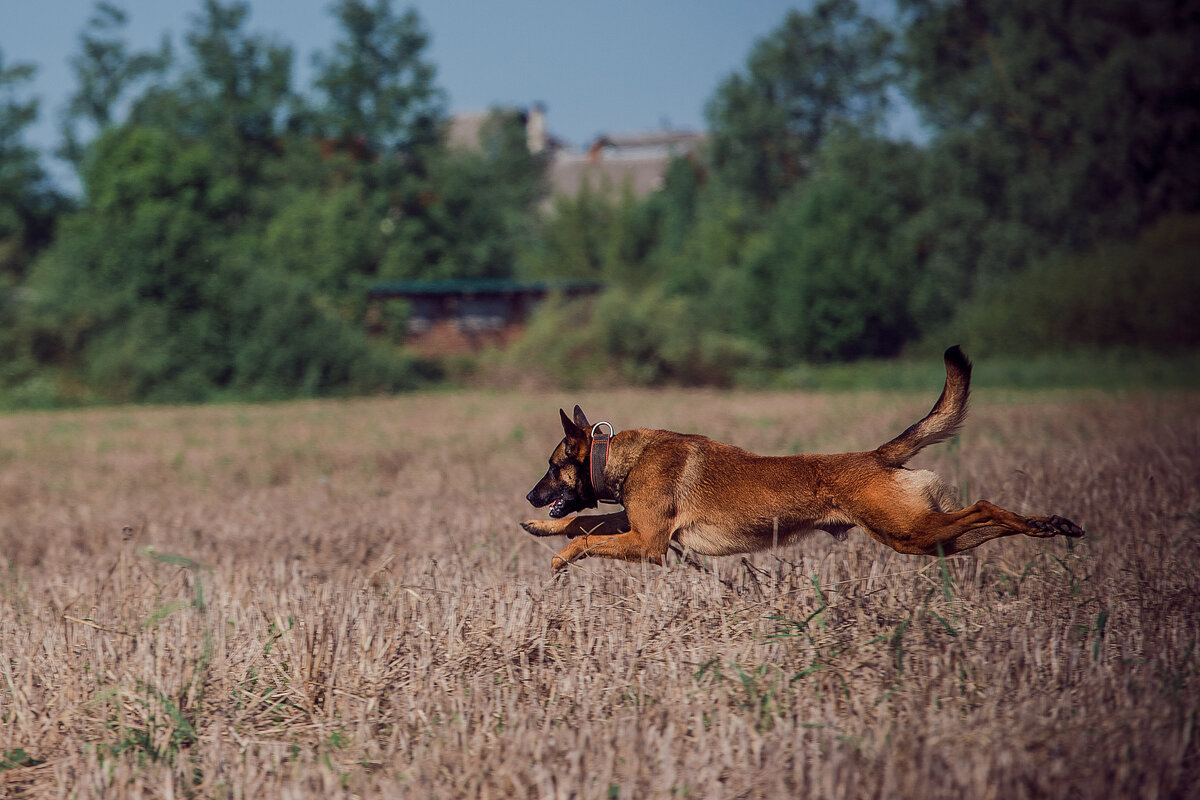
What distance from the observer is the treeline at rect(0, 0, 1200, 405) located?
3141 centimetres

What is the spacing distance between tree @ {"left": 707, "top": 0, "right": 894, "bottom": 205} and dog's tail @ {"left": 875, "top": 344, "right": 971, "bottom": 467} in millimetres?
55464

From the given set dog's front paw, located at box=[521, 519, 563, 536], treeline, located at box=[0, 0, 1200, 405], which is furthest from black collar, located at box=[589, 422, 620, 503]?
treeline, located at box=[0, 0, 1200, 405]

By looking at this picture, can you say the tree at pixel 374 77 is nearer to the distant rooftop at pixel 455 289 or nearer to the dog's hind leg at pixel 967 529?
the distant rooftop at pixel 455 289

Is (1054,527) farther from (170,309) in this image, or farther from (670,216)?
(670,216)

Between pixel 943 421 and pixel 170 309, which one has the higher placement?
pixel 170 309

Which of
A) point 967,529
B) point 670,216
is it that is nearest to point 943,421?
point 967,529

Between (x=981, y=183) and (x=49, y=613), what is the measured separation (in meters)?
44.7

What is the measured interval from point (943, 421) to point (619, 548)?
5.37 ft

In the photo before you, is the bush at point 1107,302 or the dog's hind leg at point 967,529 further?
the bush at point 1107,302

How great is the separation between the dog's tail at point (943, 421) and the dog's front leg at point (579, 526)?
1.40 metres

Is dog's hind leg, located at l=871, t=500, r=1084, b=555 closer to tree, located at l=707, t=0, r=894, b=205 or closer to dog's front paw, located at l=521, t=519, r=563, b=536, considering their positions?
dog's front paw, located at l=521, t=519, r=563, b=536

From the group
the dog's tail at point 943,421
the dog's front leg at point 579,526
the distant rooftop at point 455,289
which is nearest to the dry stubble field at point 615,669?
the dog's front leg at point 579,526

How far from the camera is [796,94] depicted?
6022 centimetres

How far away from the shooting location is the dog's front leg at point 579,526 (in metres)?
5.70
